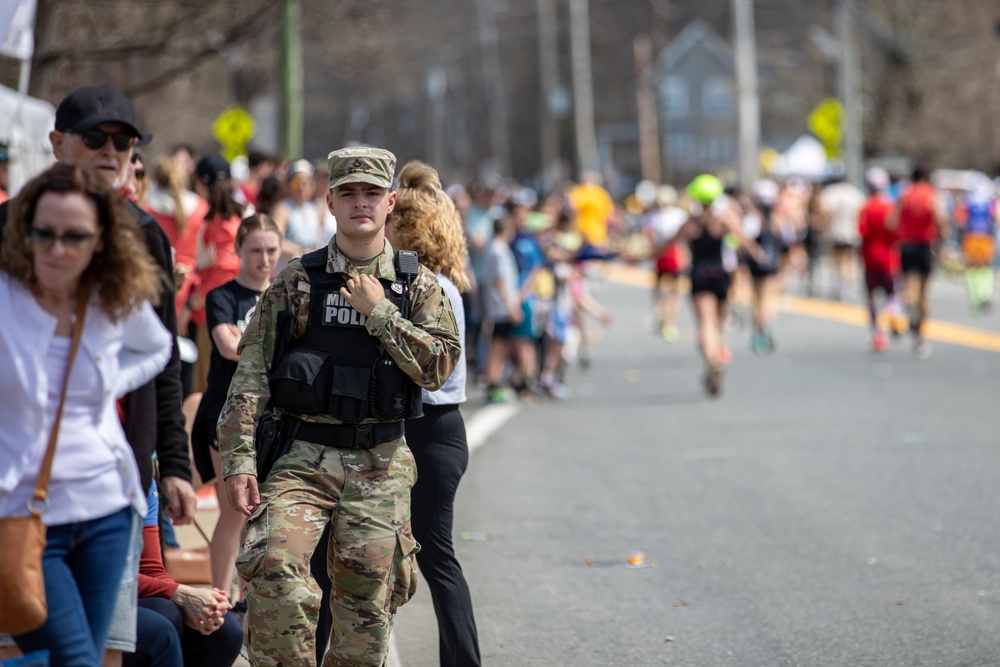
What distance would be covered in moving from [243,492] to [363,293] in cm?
66

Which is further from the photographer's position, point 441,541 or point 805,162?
point 805,162

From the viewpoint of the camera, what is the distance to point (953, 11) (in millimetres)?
51531

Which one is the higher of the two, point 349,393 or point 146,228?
point 146,228

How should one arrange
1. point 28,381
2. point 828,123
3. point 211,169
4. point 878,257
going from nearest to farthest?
point 28,381
point 211,169
point 878,257
point 828,123

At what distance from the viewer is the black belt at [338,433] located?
4.61 meters

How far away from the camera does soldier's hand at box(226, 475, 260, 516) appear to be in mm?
4441

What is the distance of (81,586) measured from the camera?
3.65 m

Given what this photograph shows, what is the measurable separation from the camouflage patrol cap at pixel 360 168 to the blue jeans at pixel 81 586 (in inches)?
52.8

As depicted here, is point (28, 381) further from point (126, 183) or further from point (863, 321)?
point (863, 321)

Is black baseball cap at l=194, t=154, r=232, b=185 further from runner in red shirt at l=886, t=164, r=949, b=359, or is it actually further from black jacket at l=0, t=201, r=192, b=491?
runner in red shirt at l=886, t=164, r=949, b=359

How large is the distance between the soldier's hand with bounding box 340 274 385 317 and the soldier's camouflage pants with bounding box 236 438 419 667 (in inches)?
17.0

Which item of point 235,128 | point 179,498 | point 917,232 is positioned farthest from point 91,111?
point 235,128

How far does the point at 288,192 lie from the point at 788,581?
494 cm

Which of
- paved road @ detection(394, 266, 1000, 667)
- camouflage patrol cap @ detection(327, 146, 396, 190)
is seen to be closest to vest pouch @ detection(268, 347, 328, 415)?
camouflage patrol cap @ detection(327, 146, 396, 190)
